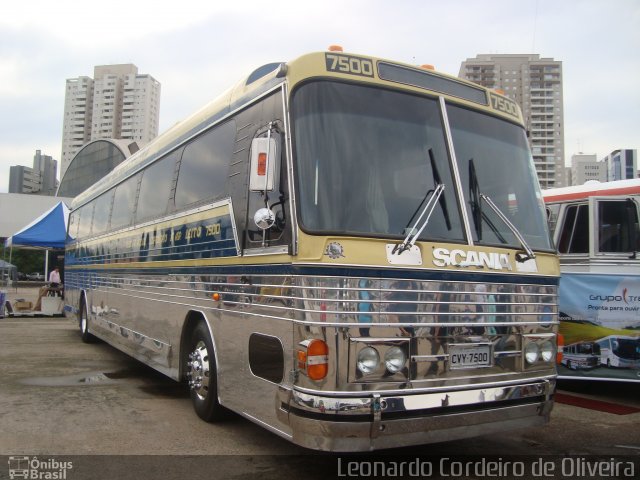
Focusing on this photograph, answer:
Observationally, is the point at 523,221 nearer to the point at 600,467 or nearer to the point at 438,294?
the point at 438,294

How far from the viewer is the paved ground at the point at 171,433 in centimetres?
459

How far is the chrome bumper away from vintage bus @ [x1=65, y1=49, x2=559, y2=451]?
0.04 feet

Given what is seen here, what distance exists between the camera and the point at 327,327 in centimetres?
365

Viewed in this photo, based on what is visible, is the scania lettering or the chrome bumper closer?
the chrome bumper

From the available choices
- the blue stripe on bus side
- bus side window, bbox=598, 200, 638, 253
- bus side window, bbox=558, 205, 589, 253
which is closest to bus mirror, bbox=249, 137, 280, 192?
the blue stripe on bus side

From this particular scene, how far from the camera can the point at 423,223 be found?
4062mm

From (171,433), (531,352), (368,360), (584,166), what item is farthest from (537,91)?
(368,360)

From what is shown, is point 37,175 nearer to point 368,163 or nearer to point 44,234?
point 44,234

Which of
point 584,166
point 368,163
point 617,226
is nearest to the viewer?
point 368,163

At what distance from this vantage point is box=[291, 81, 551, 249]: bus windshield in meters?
3.90

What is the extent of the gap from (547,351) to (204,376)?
323 centimetres

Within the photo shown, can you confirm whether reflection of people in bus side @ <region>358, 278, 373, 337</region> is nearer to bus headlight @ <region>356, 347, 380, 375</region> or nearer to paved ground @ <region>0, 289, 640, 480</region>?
bus headlight @ <region>356, 347, 380, 375</region>

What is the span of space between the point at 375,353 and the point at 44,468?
9.48 feet

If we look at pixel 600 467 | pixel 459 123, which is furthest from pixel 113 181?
pixel 600 467
